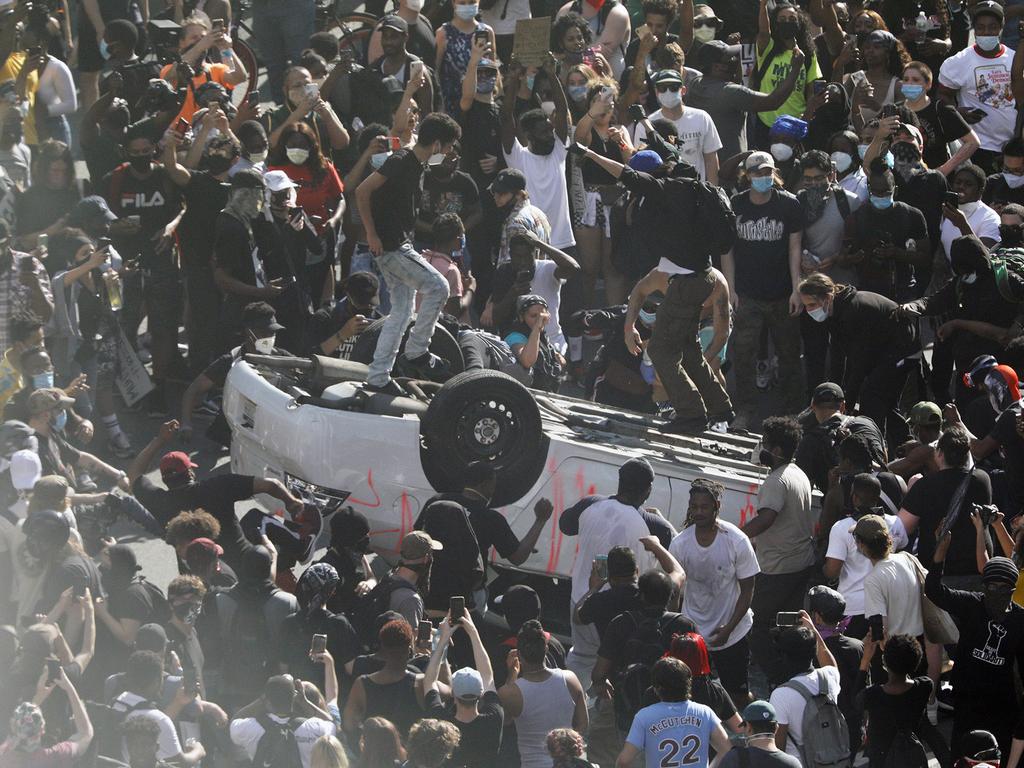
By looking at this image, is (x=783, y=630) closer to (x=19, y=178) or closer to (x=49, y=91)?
(x=19, y=178)

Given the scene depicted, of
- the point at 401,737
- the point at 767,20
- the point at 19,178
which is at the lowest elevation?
the point at 401,737

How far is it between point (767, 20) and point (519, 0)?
7.49 ft

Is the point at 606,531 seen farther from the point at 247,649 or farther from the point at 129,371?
the point at 129,371

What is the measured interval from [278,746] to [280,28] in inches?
388

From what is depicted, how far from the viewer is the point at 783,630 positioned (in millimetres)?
9016

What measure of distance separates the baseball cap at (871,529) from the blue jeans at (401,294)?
293 centimetres

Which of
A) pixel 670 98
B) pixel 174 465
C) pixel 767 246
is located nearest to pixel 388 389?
pixel 174 465

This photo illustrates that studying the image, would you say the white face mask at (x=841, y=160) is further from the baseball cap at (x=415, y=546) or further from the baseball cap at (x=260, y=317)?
the baseball cap at (x=415, y=546)

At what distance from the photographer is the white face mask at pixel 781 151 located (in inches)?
595

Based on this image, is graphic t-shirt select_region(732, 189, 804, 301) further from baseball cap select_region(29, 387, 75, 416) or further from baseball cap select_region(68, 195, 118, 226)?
baseball cap select_region(29, 387, 75, 416)

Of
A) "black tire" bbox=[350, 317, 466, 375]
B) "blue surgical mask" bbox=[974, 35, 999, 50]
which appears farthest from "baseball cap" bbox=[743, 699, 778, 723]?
"blue surgical mask" bbox=[974, 35, 999, 50]

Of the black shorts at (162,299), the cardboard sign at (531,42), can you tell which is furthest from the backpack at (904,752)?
the cardboard sign at (531,42)

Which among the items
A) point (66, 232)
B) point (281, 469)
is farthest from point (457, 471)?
point (66, 232)

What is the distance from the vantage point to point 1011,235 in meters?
14.3
